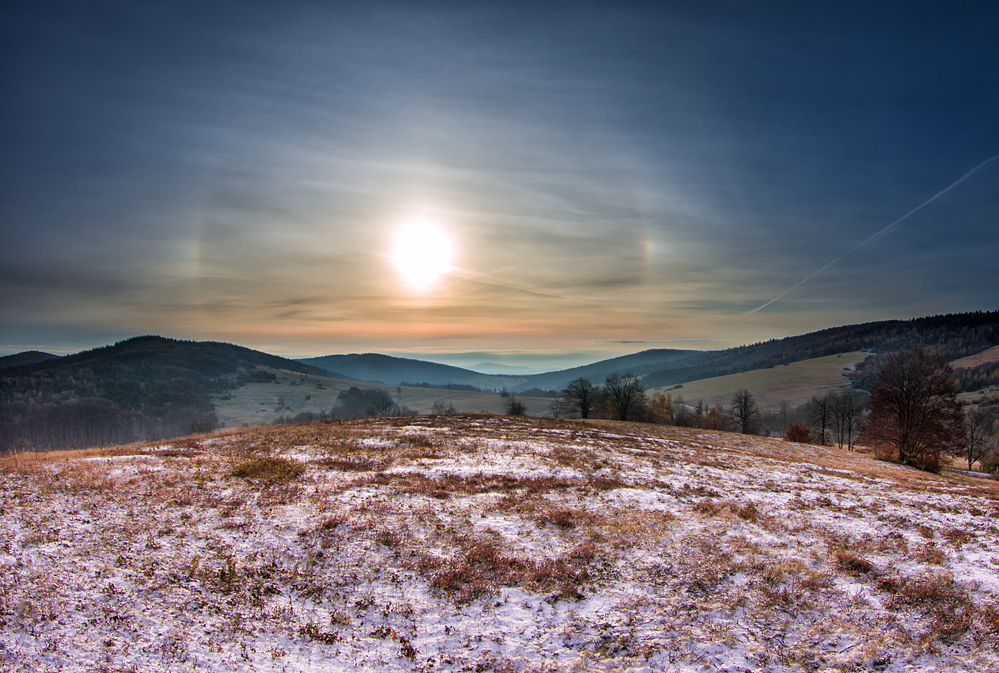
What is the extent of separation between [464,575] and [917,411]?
5464 centimetres

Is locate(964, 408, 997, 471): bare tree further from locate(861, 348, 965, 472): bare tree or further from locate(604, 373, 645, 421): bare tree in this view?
locate(604, 373, 645, 421): bare tree

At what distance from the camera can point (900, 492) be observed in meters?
22.1

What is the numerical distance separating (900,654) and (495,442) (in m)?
23.7

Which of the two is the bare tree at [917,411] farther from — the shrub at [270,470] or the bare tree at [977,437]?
the shrub at [270,470]

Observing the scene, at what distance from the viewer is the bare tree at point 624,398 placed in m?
83.2

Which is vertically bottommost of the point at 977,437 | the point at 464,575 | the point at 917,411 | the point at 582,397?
the point at 977,437

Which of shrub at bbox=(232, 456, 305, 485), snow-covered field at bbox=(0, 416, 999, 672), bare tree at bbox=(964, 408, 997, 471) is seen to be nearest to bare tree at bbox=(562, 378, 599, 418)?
bare tree at bbox=(964, 408, 997, 471)

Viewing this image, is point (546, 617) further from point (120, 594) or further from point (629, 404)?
point (629, 404)

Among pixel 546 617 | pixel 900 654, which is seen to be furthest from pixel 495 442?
pixel 900 654

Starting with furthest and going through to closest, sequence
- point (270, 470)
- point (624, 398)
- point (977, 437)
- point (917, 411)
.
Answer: point (977, 437), point (624, 398), point (917, 411), point (270, 470)

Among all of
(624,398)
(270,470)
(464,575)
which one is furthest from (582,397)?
(464,575)

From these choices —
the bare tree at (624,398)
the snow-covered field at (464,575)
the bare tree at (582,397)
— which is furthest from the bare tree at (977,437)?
the snow-covered field at (464,575)

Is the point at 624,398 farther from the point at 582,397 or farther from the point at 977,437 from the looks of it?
the point at 977,437

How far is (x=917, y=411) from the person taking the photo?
147ft
